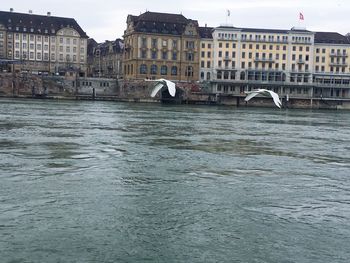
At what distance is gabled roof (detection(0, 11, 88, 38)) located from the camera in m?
129

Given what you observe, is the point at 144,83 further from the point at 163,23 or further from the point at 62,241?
the point at 62,241

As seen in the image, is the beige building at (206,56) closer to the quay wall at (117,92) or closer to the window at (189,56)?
the window at (189,56)

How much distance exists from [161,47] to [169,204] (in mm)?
109606

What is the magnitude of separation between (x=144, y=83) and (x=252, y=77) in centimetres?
2967

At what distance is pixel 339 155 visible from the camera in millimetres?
28297

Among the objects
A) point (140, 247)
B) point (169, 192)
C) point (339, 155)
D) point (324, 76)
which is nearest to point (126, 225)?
point (140, 247)

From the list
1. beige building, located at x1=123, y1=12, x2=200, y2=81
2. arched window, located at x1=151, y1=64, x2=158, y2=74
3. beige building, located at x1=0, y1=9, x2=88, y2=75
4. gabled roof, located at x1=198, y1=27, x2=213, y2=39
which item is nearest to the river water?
beige building, located at x1=123, y1=12, x2=200, y2=81

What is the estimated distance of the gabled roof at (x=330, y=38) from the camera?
13125 centimetres

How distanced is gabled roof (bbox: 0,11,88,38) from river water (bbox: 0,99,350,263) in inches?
4264

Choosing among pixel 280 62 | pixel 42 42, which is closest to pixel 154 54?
pixel 42 42

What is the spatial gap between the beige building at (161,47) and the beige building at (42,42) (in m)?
17.2

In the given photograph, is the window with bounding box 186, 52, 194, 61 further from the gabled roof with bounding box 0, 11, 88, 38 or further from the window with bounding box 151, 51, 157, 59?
the gabled roof with bounding box 0, 11, 88, 38

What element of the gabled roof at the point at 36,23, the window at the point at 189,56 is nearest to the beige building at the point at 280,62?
the window at the point at 189,56

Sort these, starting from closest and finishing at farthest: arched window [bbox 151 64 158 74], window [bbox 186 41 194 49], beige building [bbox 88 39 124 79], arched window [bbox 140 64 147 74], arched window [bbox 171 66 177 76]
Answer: arched window [bbox 140 64 147 74] < arched window [bbox 151 64 158 74] < arched window [bbox 171 66 177 76] < window [bbox 186 41 194 49] < beige building [bbox 88 39 124 79]
